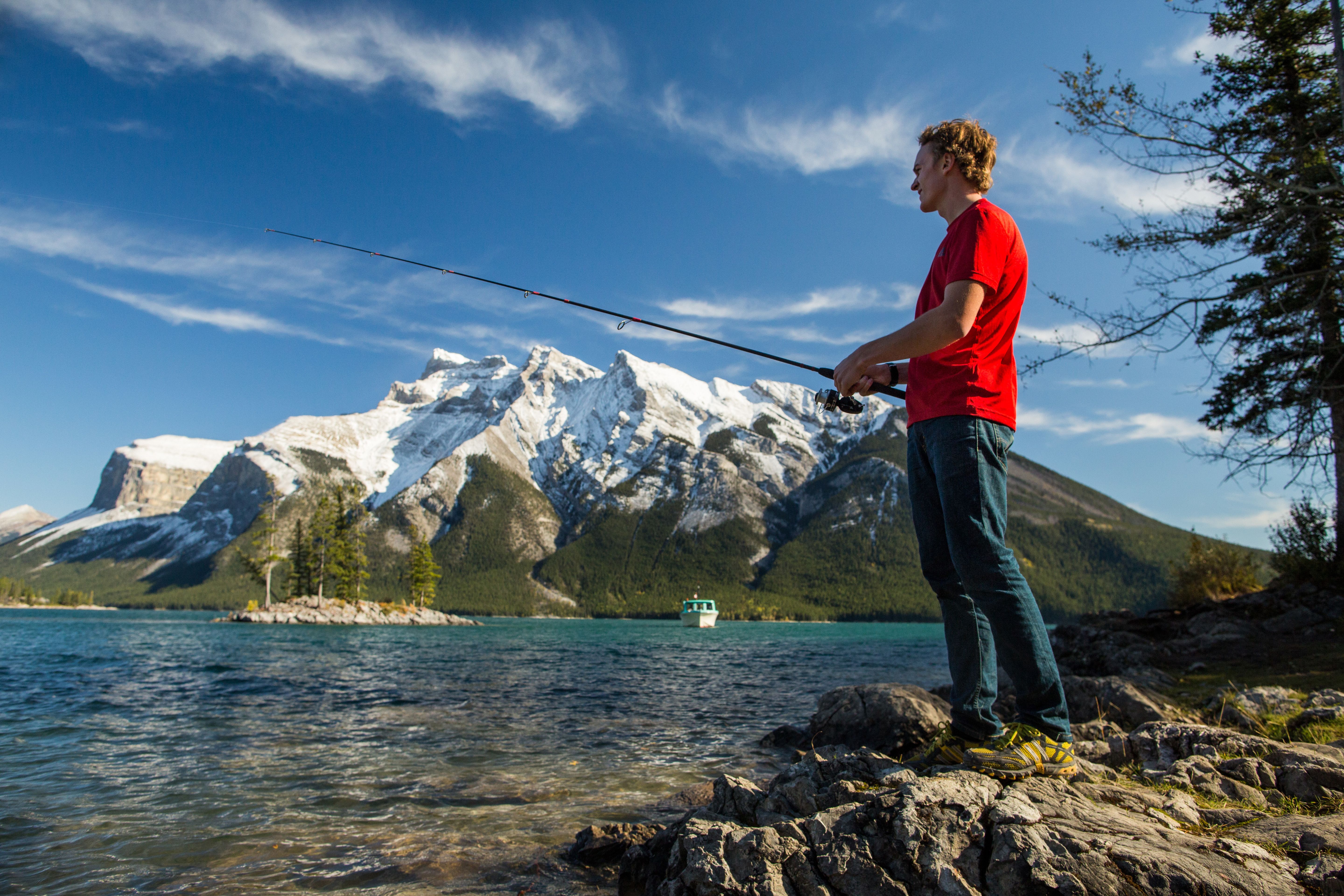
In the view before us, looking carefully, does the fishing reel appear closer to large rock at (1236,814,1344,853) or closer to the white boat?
large rock at (1236,814,1344,853)

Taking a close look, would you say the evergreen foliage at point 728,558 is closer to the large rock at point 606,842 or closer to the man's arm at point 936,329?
the large rock at point 606,842

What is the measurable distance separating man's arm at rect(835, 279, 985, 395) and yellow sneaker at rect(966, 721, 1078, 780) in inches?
70.5

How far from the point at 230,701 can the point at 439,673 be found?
7354 mm

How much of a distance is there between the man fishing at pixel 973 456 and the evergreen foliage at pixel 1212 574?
15.7 metres

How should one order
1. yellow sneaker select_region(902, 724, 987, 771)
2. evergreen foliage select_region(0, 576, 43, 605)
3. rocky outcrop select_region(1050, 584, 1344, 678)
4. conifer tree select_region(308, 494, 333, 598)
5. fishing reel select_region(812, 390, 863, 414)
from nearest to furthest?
yellow sneaker select_region(902, 724, 987, 771), fishing reel select_region(812, 390, 863, 414), rocky outcrop select_region(1050, 584, 1344, 678), conifer tree select_region(308, 494, 333, 598), evergreen foliage select_region(0, 576, 43, 605)

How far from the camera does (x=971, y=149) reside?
3391mm

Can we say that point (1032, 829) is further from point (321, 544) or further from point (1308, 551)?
point (321, 544)

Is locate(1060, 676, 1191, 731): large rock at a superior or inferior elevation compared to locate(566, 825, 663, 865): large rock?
superior

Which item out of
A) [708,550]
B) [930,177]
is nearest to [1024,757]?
[930,177]

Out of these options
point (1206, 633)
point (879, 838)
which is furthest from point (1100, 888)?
point (1206, 633)

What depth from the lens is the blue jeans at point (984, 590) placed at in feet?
9.71

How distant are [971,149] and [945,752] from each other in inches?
118

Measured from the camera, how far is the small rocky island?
65938 millimetres

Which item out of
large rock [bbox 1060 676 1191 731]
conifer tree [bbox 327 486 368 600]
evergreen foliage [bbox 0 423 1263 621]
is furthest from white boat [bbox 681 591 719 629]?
large rock [bbox 1060 676 1191 731]
